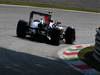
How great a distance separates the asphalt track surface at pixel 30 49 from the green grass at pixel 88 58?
889mm

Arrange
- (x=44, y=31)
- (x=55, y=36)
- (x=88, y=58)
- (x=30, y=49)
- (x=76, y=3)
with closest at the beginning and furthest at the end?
(x=88, y=58)
(x=30, y=49)
(x=55, y=36)
(x=44, y=31)
(x=76, y=3)

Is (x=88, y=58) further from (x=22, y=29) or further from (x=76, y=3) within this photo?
(x=76, y=3)

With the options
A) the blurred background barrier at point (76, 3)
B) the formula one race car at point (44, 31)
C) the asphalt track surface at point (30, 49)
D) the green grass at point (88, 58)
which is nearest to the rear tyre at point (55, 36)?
the formula one race car at point (44, 31)

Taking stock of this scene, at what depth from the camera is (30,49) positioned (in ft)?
49.1

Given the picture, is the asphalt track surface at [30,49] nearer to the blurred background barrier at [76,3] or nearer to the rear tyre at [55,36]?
the rear tyre at [55,36]

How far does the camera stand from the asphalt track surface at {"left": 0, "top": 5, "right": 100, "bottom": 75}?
38.3ft

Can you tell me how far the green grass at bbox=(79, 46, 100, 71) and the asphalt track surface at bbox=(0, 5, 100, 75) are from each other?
35.0 inches

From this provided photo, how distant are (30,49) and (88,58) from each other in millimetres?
2320

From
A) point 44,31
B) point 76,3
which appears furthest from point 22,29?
point 76,3

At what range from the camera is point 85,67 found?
12586mm

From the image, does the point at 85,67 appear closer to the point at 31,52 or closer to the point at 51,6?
the point at 31,52

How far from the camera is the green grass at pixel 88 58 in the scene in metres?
12.9

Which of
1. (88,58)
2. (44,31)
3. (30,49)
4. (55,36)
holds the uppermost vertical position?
(44,31)

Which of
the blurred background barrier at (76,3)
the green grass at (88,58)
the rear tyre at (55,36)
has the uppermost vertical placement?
the blurred background barrier at (76,3)
